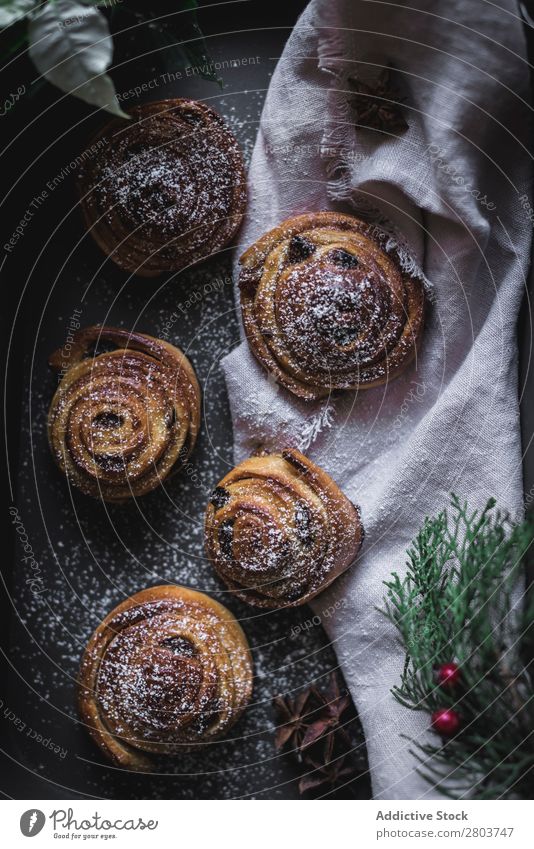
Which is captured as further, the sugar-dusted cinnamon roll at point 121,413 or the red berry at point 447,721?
the sugar-dusted cinnamon roll at point 121,413

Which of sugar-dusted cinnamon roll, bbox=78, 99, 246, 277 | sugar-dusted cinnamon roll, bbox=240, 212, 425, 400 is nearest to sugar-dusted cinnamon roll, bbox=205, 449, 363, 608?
sugar-dusted cinnamon roll, bbox=240, 212, 425, 400

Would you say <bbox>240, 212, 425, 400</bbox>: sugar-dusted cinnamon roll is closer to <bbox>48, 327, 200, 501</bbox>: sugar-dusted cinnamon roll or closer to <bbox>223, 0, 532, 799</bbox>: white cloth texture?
<bbox>223, 0, 532, 799</bbox>: white cloth texture

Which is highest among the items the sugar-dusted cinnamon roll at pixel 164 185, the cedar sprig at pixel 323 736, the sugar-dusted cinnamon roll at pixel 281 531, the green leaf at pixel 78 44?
the green leaf at pixel 78 44

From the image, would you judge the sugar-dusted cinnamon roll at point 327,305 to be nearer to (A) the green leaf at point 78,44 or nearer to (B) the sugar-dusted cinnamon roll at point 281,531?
(B) the sugar-dusted cinnamon roll at point 281,531

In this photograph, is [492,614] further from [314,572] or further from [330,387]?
[330,387]

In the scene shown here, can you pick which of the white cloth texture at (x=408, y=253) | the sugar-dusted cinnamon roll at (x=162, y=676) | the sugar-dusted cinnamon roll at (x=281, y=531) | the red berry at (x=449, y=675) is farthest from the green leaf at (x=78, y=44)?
the red berry at (x=449, y=675)
